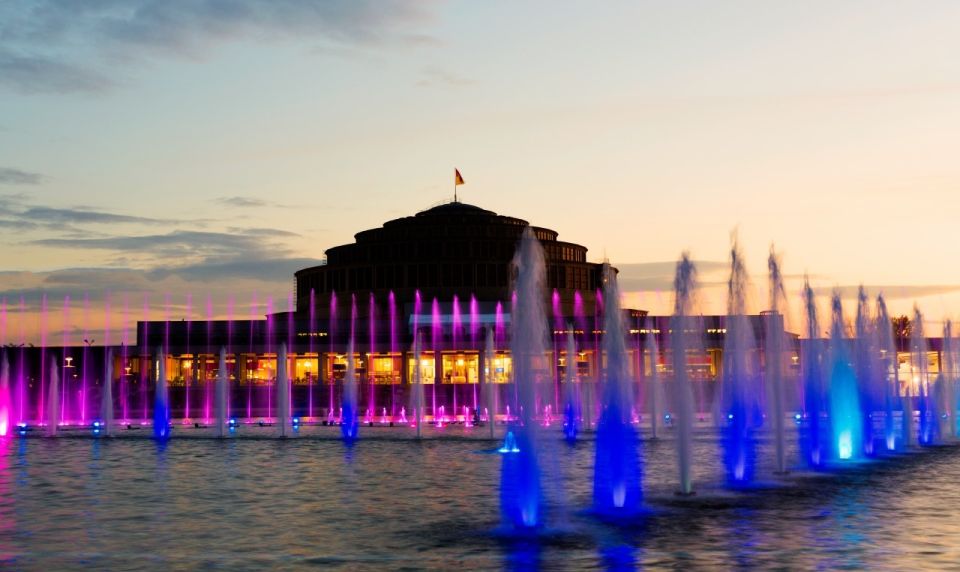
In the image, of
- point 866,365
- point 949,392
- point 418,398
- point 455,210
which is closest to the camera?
point 866,365

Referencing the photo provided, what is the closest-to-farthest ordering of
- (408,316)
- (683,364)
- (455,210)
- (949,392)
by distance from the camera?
1. (683,364)
2. (949,392)
3. (408,316)
4. (455,210)

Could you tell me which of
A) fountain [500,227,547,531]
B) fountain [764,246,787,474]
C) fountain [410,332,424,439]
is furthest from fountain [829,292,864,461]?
fountain [500,227,547,531]

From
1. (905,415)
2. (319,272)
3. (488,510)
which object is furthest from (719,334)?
(488,510)

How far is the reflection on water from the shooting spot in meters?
15.1

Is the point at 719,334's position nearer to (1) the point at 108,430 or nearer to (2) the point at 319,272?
(2) the point at 319,272

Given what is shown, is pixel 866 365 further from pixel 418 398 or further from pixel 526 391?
pixel 526 391

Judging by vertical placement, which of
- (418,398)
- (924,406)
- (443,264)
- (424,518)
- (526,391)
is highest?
(443,264)

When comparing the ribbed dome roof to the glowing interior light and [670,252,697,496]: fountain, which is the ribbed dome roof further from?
[670,252,697,496]: fountain

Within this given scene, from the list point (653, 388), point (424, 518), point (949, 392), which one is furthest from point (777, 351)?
point (949, 392)

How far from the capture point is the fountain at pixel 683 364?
2244 cm

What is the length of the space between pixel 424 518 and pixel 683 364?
7.54 meters

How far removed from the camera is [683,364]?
23.8 m

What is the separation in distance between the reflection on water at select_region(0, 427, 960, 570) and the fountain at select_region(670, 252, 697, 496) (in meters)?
0.74

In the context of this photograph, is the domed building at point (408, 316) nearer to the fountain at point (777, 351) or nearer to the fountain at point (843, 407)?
the fountain at point (843, 407)
